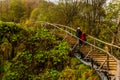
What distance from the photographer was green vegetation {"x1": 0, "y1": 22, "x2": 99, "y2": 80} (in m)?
13.9

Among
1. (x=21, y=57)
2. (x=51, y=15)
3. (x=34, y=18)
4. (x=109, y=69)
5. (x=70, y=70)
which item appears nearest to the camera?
(x=109, y=69)

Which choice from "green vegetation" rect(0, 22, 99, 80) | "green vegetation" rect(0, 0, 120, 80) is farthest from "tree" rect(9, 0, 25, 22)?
"green vegetation" rect(0, 22, 99, 80)

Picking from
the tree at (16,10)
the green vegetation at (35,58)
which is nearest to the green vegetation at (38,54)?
the green vegetation at (35,58)

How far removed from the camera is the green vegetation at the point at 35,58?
13.9 m

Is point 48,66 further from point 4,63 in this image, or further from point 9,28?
point 9,28

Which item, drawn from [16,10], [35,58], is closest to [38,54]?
[35,58]

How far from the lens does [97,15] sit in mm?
26641

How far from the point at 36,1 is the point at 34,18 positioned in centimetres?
543

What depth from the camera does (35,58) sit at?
1495cm

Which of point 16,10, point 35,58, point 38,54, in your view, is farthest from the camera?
point 16,10

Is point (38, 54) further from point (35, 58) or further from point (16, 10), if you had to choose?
point (16, 10)

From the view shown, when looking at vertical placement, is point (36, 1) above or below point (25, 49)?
above

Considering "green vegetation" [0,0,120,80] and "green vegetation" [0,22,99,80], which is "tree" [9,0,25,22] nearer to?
"green vegetation" [0,0,120,80]

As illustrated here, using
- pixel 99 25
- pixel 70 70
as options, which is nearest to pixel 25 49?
pixel 70 70
